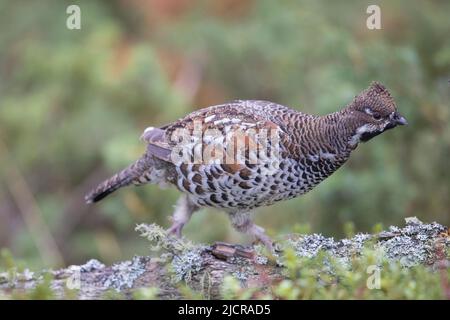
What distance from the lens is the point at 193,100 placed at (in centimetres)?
1130

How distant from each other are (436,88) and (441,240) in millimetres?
2974

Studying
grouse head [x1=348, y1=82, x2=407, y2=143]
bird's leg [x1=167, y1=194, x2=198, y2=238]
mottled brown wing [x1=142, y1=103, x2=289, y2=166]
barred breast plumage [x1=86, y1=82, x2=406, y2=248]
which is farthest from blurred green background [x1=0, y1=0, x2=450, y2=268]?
grouse head [x1=348, y1=82, x2=407, y2=143]

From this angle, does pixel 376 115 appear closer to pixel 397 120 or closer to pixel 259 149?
pixel 397 120

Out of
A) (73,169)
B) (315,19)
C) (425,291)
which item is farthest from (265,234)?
(73,169)

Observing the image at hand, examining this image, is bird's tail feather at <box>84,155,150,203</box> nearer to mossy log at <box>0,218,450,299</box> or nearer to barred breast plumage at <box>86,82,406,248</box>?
barred breast plumage at <box>86,82,406,248</box>

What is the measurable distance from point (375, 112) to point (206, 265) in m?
1.59

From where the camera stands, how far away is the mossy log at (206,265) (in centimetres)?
425

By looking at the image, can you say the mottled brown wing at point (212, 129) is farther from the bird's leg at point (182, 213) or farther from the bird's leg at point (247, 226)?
the bird's leg at point (247, 226)

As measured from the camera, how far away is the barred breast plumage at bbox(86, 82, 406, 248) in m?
4.93

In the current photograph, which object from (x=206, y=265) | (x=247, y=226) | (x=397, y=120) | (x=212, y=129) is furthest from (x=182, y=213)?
(x=397, y=120)

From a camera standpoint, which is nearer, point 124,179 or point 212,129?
point 212,129

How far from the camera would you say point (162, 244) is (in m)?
4.56

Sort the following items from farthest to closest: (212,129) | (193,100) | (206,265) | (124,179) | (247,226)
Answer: (193,100)
(124,179)
(247,226)
(212,129)
(206,265)

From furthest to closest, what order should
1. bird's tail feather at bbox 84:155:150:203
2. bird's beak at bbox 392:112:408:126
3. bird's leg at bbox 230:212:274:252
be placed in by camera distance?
1. bird's tail feather at bbox 84:155:150:203
2. bird's leg at bbox 230:212:274:252
3. bird's beak at bbox 392:112:408:126
